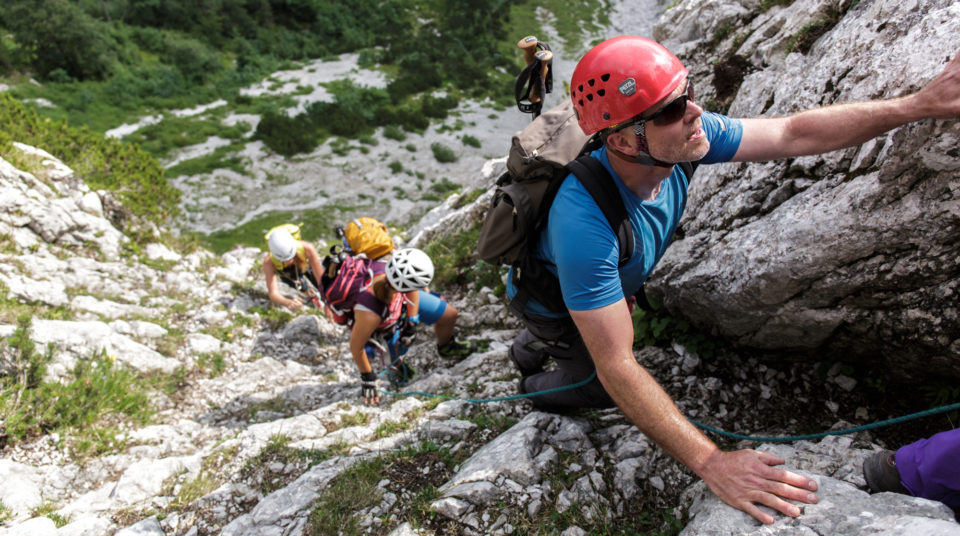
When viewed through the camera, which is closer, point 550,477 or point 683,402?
point 550,477

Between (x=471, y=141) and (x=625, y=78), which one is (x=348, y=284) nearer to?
(x=625, y=78)

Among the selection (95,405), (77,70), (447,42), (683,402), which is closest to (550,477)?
(683,402)

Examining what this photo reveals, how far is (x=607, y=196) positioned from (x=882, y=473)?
2.03m

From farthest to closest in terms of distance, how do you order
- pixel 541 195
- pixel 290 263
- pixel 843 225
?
pixel 290 263 → pixel 843 225 → pixel 541 195

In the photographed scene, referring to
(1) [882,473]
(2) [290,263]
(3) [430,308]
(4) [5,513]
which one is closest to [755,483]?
(1) [882,473]

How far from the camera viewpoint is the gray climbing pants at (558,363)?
12.2 ft

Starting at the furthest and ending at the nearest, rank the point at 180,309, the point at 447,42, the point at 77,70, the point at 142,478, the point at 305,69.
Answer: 1. the point at 447,42
2. the point at 305,69
3. the point at 77,70
4. the point at 180,309
5. the point at 142,478

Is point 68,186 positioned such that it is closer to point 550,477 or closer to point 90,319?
point 90,319

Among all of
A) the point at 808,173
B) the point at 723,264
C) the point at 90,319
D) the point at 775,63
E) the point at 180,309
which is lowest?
the point at 180,309

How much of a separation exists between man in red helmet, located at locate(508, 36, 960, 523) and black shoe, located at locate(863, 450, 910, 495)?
495mm

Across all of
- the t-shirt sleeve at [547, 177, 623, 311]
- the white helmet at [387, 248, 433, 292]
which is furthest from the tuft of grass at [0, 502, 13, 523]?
the t-shirt sleeve at [547, 177, 623, 311]

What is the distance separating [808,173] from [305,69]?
3632 centimetres

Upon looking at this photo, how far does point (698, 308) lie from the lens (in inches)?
166

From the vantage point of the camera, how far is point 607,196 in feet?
8.86
